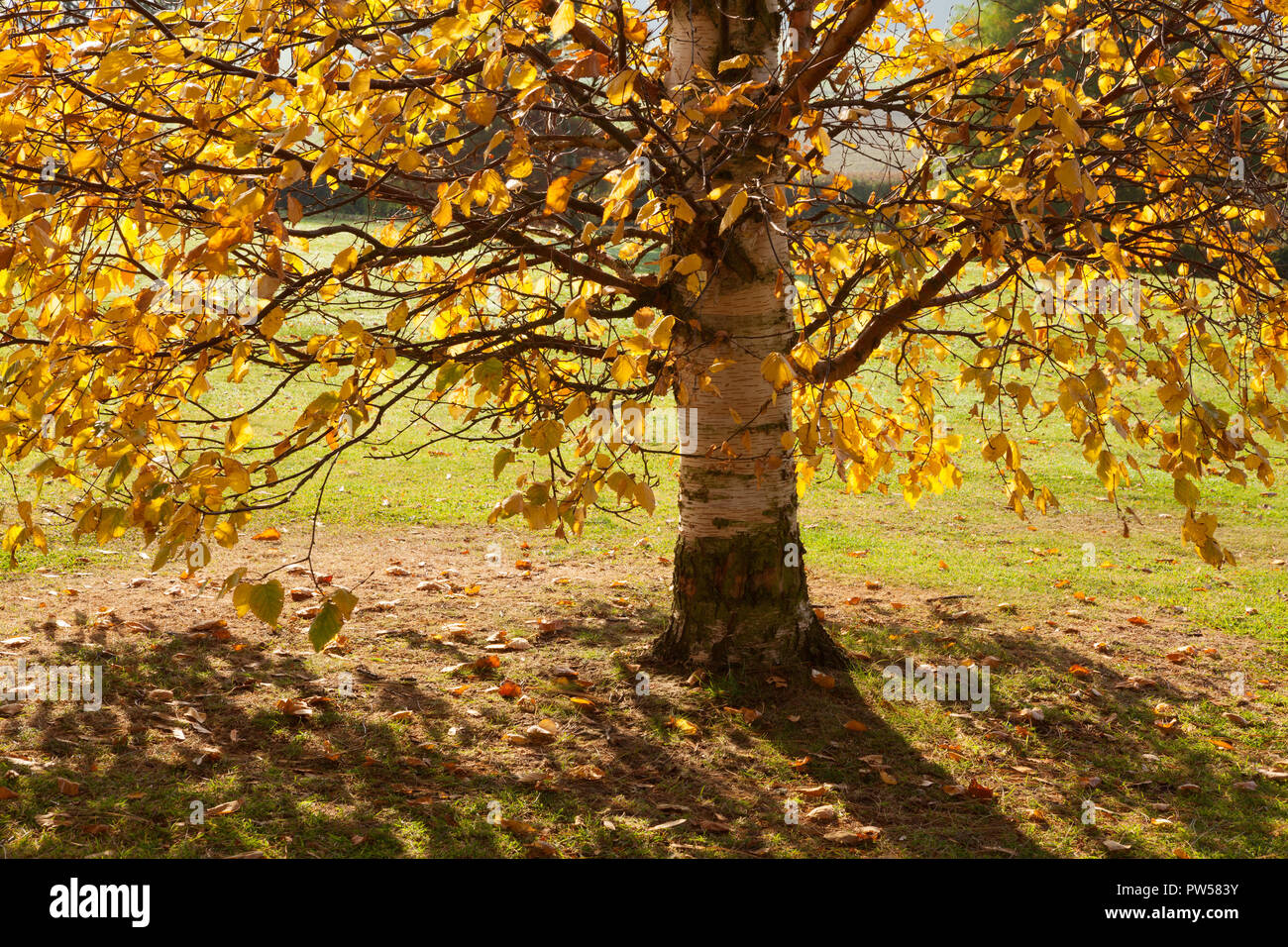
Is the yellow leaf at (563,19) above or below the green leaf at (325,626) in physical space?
above

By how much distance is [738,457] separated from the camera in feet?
15.4

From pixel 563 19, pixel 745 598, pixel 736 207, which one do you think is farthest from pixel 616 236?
pixel 745 598

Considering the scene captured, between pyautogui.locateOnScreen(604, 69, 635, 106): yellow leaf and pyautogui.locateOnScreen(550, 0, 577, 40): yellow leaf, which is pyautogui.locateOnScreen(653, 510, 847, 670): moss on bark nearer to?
pyautogui.locateOnScreen(604, 69, 635, 106): yellow leaf

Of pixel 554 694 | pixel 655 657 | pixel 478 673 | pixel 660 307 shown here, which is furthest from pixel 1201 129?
pixel 478 673

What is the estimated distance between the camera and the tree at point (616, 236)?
3018mm

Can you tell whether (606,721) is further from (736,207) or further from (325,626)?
(736,207)

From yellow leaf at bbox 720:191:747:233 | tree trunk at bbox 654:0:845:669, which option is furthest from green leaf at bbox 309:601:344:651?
tree trunk at bbox 654:0:845:669

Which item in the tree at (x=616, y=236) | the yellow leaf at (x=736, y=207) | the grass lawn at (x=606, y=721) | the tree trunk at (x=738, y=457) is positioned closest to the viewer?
the yellow leaf at (x=736, y=207)

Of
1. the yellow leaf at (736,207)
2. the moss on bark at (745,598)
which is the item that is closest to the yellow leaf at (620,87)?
the yellow leaf at (736,207)

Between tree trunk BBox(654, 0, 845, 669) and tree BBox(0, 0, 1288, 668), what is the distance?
0.05ft

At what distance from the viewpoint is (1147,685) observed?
17.7 feet

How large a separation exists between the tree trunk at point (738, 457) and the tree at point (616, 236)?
1 cm

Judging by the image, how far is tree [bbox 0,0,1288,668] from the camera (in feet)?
9.90

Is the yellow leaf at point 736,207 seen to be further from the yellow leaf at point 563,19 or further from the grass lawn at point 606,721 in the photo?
the grass lawn at point 606,721
